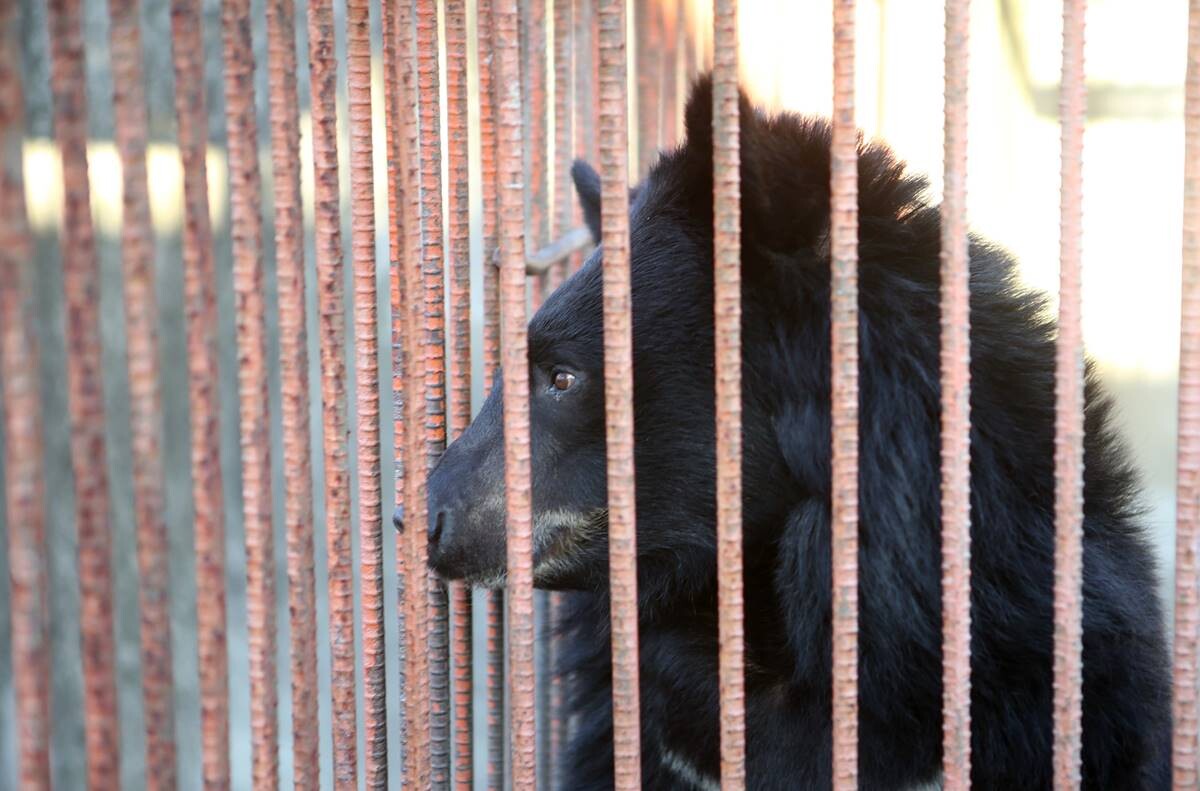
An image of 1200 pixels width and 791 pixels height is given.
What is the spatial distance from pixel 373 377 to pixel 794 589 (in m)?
0.83

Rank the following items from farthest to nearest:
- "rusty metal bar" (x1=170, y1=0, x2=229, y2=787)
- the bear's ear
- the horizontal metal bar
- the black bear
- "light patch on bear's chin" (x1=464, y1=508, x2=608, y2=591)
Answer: the horizontal metal bar
the bear's ear
"light patch on bear's chin" (x1=464, y1=508, x2=608, y2=591)
the black bear
"rusty metal bar" (x1=170, y1=0, x2=229, y2=787)

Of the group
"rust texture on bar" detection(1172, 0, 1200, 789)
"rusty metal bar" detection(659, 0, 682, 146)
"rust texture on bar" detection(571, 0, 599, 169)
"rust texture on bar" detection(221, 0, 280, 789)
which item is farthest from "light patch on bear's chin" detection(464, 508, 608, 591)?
"rusty metal bar" detection(659, 0, 682, 146)

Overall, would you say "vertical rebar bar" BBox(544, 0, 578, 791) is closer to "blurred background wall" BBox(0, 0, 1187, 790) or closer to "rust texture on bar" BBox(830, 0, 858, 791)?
"blurred background wall" BBox(0, 0, 1187, 790)

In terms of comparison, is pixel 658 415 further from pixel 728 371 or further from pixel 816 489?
pixel 728 371

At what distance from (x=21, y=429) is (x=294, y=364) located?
349mm

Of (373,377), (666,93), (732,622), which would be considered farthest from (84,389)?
(666,93)

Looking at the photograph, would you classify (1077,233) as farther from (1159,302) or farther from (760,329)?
(1159,302)

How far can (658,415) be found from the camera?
231cm

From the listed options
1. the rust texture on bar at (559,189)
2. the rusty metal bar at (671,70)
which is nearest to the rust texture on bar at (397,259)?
the rust texture on bar at (559,189)

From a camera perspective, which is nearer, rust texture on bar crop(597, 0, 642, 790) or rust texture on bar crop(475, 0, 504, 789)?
rust texture on bar crop(597, 0, 642, 790)

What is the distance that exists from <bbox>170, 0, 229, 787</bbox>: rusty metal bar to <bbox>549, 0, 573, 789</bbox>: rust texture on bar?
1362mm

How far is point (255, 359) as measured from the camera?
4.94ft

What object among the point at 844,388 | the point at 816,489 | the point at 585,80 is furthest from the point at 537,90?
the point at 844,388

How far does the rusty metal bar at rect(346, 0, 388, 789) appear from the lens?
174 centimetres
